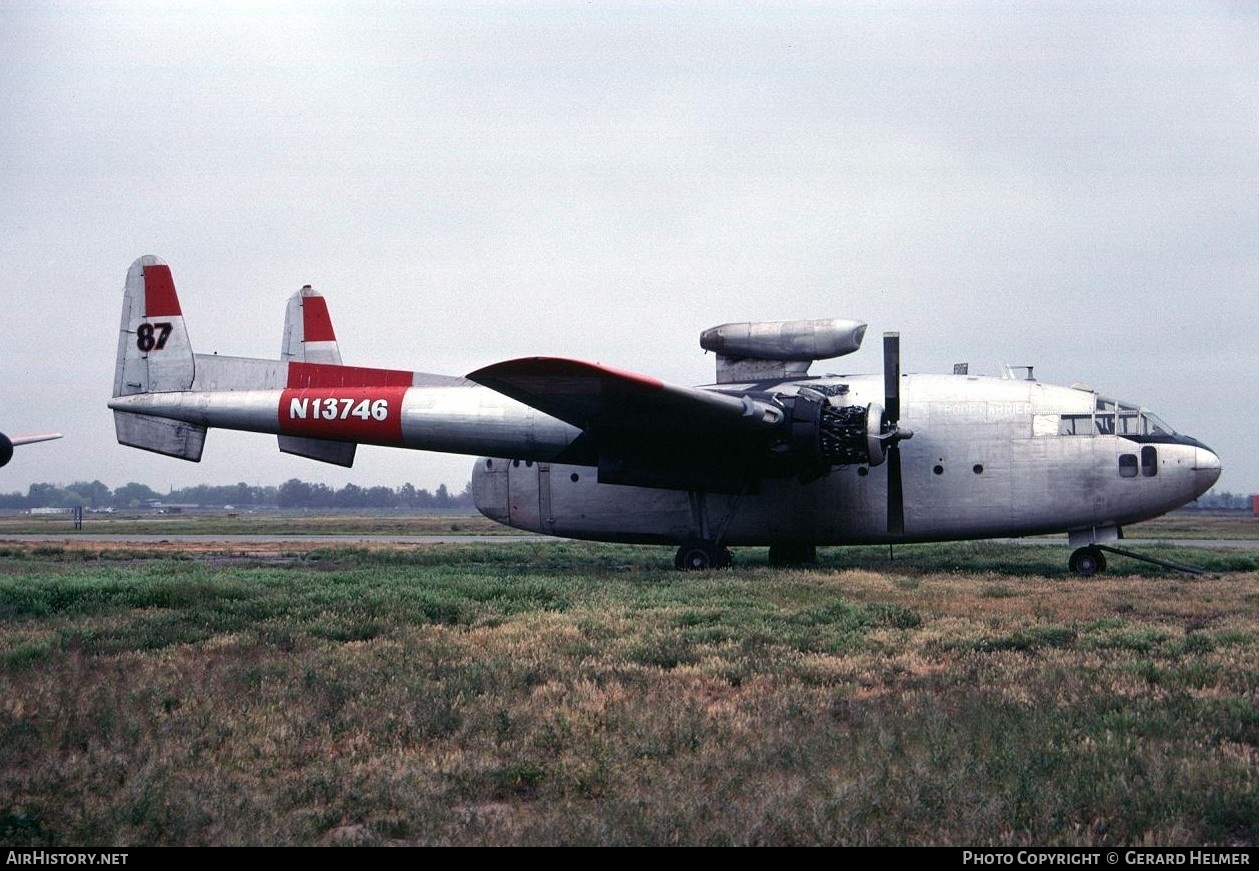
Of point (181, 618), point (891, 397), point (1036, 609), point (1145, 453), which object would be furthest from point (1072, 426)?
point (181, 618)

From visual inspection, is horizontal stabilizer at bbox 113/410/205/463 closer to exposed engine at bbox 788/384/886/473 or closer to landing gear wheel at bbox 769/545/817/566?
landing gear wheel at bbox 769/545/817/566

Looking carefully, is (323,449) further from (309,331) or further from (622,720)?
(622,720)

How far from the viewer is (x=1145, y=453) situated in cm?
1875

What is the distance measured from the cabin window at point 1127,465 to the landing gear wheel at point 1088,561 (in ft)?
5.05

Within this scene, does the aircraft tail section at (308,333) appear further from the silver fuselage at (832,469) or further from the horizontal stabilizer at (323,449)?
the silver fuselage at (832,469)

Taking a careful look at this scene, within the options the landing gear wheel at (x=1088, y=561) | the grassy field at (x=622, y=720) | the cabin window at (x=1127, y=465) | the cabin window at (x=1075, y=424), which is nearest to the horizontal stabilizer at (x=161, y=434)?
the grassy field at (x=622, y=720)

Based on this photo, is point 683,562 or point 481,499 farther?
point 481,499

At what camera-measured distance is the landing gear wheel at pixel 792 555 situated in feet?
72.9

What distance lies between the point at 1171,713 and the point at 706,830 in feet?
13.2

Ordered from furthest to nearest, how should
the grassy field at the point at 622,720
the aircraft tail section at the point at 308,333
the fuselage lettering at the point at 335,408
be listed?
1. the aircraft tail section at the point at 308,333
2. the fuselage lettering at the point at 335,408
3. the grassy field at the point at 622,720

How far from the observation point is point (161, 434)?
22641mm

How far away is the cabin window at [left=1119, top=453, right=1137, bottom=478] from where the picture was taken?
18.7m

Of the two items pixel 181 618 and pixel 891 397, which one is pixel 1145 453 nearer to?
pixel 891 397
